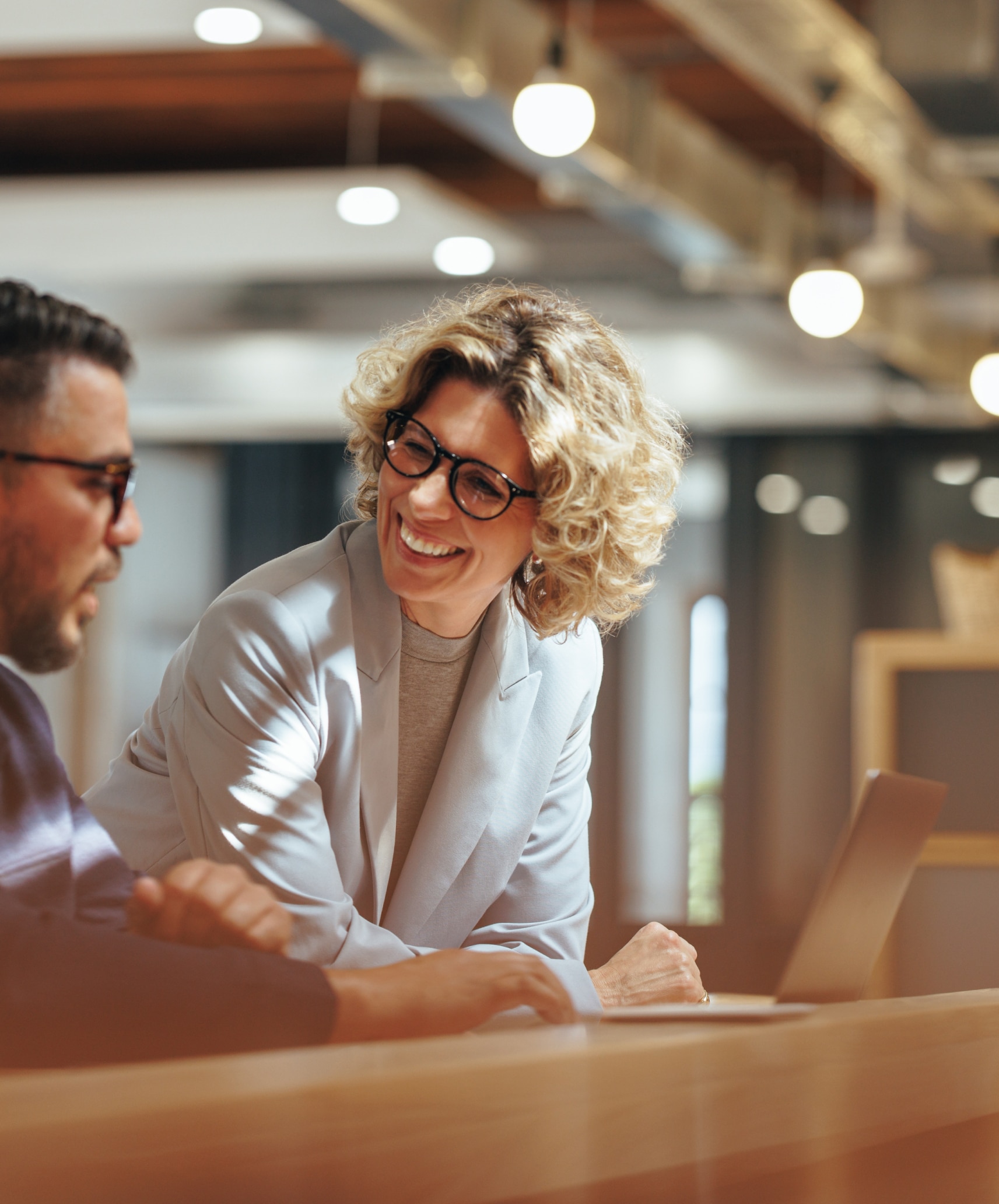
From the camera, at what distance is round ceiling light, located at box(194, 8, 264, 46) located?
3.71 meters

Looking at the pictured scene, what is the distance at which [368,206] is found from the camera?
4902mm

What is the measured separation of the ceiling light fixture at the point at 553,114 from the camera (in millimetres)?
3357

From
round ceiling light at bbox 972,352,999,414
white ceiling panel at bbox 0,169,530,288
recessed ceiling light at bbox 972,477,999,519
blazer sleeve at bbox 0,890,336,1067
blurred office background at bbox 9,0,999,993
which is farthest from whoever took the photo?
recessed ceiling light at bbox 972,477,999,519

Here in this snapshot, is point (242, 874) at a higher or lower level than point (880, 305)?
lower

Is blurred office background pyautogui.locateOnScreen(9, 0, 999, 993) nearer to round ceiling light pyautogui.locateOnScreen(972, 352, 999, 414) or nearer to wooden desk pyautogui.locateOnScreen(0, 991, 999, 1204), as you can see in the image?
round ceiling light pyautogui.locateOnScreen(972, 352, 999, 414)

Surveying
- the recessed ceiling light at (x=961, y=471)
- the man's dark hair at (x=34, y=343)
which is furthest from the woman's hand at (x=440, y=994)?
the recessed ceiling light at (x=961, y=471)

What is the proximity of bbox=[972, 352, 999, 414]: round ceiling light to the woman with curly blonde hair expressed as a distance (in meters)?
4.06

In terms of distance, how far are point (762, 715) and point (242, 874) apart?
206 inches

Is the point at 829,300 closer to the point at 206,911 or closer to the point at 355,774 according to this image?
the point at 355,774

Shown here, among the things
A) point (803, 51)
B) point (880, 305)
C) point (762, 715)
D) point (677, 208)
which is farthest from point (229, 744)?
point (762, 715)


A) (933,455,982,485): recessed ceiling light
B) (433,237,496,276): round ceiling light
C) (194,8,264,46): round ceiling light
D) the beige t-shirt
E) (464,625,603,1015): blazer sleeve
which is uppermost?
(194,8,264,46): round ceiling light

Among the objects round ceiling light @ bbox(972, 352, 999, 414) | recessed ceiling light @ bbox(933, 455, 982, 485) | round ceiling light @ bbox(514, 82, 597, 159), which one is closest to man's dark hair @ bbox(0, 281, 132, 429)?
round ceiling light @ bbox(514, 82, 597, 159)

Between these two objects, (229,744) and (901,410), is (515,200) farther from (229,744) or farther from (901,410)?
(229,744)

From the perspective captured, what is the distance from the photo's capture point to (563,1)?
13.7 ft
